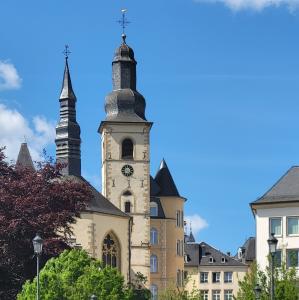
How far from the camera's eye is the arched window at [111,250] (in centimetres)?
10362

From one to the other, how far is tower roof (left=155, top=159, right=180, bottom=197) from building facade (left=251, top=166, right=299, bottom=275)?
41.9m

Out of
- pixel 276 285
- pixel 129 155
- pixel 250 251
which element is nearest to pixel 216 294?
pixel 250 251

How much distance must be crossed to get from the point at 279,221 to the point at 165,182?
45.1m

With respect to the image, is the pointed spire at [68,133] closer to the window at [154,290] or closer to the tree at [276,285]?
the window at [154,290]

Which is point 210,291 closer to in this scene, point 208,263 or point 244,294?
point 208,263

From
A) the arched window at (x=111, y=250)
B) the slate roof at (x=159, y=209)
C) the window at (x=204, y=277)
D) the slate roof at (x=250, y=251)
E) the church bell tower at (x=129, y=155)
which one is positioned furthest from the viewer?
the window at (x=204, y=277)

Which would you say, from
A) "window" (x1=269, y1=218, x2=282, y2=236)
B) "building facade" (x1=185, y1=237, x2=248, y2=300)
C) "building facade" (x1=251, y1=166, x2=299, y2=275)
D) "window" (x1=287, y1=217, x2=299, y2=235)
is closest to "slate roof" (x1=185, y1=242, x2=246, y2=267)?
"building facade" (x1=185, y1=237, x2=248, y2=300)

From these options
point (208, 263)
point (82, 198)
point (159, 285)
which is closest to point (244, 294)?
point (82, 198)

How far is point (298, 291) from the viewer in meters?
65.2

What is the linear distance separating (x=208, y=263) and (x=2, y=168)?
260 ft

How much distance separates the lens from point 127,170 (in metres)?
115

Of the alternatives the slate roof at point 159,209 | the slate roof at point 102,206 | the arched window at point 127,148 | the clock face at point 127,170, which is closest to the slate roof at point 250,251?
the slate roof at point 159,209

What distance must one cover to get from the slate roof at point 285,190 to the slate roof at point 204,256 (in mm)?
67114

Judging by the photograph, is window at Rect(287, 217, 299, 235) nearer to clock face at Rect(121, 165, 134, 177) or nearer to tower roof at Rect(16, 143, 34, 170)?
tower roof at Rect(16, 143, 34, 170)
